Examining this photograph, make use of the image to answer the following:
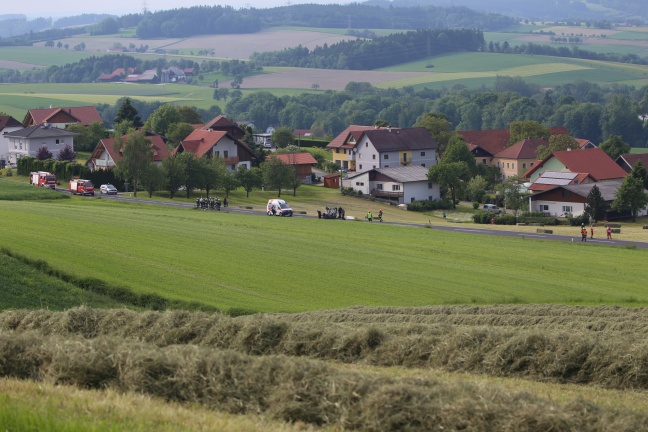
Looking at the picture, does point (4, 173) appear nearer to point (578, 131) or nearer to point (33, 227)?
point (33, 227)

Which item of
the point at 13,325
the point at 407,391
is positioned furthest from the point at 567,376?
the point at 13,325

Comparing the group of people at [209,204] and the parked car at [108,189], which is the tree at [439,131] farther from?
the group of people at [209,204]

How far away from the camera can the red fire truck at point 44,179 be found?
83.8m

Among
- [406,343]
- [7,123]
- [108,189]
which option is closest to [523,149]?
[108,189]

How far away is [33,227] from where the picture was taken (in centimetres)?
4325

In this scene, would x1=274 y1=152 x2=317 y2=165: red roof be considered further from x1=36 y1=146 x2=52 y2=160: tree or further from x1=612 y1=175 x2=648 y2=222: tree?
x1=612 y1=175 x2=648 y2=222: tree

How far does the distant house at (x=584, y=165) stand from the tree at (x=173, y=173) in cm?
3808

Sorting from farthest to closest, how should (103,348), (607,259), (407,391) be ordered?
(607,259) < (103,348) < (407,391)

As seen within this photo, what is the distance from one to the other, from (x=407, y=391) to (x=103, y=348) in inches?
188

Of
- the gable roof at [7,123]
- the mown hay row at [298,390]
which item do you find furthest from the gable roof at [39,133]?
the mown hay row at [298,390]

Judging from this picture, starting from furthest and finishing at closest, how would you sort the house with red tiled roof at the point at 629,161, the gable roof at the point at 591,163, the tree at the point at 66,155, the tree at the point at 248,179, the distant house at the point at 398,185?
the house with red tiled roof at the point at 629,161, the tree at the point at 66,155, the gable roof at the point at 591,163, the distant house at the point at 398,185, the tree at the point at 248,179

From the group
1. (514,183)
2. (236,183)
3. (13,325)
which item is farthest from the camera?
(514,183)

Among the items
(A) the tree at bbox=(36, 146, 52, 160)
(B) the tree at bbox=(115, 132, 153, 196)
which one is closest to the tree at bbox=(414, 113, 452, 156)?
(A) the tree at bbox=(36, 146, 52, 160)

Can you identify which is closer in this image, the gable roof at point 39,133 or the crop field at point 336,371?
the crop field at point 336,371
